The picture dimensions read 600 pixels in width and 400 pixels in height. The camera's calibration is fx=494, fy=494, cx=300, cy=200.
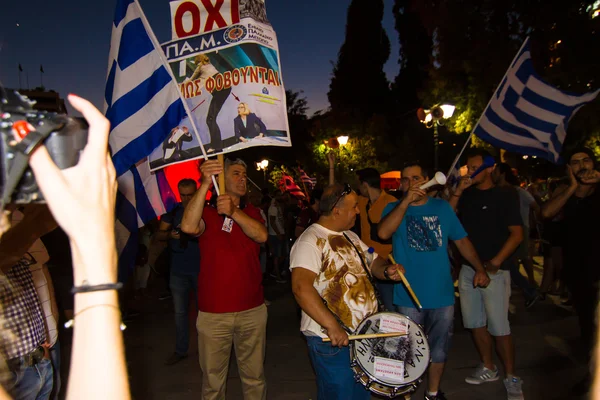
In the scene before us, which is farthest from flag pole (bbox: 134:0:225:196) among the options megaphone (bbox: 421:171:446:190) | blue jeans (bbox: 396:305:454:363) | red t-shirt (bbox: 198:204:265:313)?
blue jeans (bbox: 396:305:454:363)

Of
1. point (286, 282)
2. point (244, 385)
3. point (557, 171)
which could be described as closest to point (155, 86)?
point (244, 385)

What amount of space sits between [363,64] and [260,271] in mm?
43697

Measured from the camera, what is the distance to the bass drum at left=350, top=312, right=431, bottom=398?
3.41m

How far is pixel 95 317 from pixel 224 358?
10.9 ft

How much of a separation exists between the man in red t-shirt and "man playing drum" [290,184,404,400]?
63 centimetres

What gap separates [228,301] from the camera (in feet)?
13.5

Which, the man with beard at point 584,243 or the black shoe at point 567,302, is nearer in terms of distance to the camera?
the man with beard at point 584,243

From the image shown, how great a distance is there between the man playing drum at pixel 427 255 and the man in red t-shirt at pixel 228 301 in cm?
136

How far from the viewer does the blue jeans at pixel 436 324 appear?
461 cm

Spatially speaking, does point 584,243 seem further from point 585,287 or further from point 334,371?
point 334,371

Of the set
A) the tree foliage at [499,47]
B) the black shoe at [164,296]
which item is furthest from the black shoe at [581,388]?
the tree foliage at [499,47]

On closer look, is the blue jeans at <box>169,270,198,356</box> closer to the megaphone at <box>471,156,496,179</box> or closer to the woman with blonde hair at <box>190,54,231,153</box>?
the woman with blonde hair at <box>190,54,231,153</box>

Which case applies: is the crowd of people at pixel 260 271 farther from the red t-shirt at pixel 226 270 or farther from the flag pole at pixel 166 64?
the flag pole at pixel 166 64

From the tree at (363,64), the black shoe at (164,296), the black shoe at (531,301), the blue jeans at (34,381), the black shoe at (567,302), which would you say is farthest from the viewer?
the tree at (363,64)
